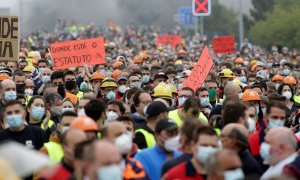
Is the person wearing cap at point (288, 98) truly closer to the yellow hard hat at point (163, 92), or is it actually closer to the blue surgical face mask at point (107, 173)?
the yellow hard hat at point (163, 92)

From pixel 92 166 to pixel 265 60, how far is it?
27.3 meters

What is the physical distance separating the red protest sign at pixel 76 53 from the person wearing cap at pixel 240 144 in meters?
12.6

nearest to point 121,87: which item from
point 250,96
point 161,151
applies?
point 250,96

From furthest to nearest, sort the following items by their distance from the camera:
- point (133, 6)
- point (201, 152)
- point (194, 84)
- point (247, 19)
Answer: point (133, 6) < point (247, 19) < point (194, 84) < point (201, 152)

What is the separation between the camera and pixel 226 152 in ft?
27.9

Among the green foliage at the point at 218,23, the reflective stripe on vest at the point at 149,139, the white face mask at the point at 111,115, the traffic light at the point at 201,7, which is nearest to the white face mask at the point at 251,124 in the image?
the reflective stripe on vest at the point at 149,139

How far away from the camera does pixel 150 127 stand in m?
12.0

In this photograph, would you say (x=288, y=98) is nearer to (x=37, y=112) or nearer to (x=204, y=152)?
(x=37, y=112)

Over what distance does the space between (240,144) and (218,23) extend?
75450 millimetres

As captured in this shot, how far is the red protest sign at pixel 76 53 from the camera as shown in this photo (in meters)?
23.0

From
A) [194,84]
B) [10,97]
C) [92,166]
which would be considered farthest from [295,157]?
[194,84]

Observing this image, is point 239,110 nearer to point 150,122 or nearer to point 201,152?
point 150,122

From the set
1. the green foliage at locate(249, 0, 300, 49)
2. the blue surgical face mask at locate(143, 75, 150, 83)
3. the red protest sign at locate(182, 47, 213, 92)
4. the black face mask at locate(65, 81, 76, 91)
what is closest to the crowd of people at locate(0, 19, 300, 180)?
the black face mask at locate(65, 81, 76, 91)

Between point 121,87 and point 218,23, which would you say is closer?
point 121,87
